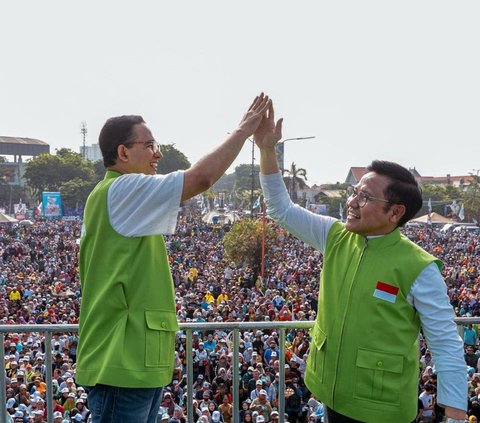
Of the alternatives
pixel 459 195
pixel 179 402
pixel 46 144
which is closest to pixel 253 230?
pixel 179 402

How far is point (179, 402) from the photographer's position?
188 inches

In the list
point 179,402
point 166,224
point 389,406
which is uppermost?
point 166,224

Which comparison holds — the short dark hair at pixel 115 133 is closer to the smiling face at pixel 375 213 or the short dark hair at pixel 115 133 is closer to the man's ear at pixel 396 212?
the smiling face at pixel 375 213

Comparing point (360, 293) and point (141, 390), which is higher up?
point (360, 293)

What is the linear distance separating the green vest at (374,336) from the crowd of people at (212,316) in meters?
0.26

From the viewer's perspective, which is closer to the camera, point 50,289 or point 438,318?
point 438,318

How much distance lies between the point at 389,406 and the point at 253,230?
73.9ft

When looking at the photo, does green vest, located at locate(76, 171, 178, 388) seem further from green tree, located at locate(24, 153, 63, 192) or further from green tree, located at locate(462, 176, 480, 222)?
green tree, located at locate(24, 153, 63, 192)

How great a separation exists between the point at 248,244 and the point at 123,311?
2233 centimetres

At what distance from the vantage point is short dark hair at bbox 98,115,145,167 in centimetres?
243

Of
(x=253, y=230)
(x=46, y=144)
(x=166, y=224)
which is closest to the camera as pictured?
(x=166, y=224)

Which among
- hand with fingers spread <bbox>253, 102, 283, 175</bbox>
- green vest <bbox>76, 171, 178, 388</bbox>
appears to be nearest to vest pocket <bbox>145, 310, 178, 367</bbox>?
green vest <bbox>76, 171, 178, 388</bbox>

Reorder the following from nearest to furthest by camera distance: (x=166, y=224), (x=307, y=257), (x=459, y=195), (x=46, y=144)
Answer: (x=166, y=224), (x=307, y=257), (x=459, y=195), (x=46, y=144)

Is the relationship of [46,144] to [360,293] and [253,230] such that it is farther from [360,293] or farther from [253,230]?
[360,293]
